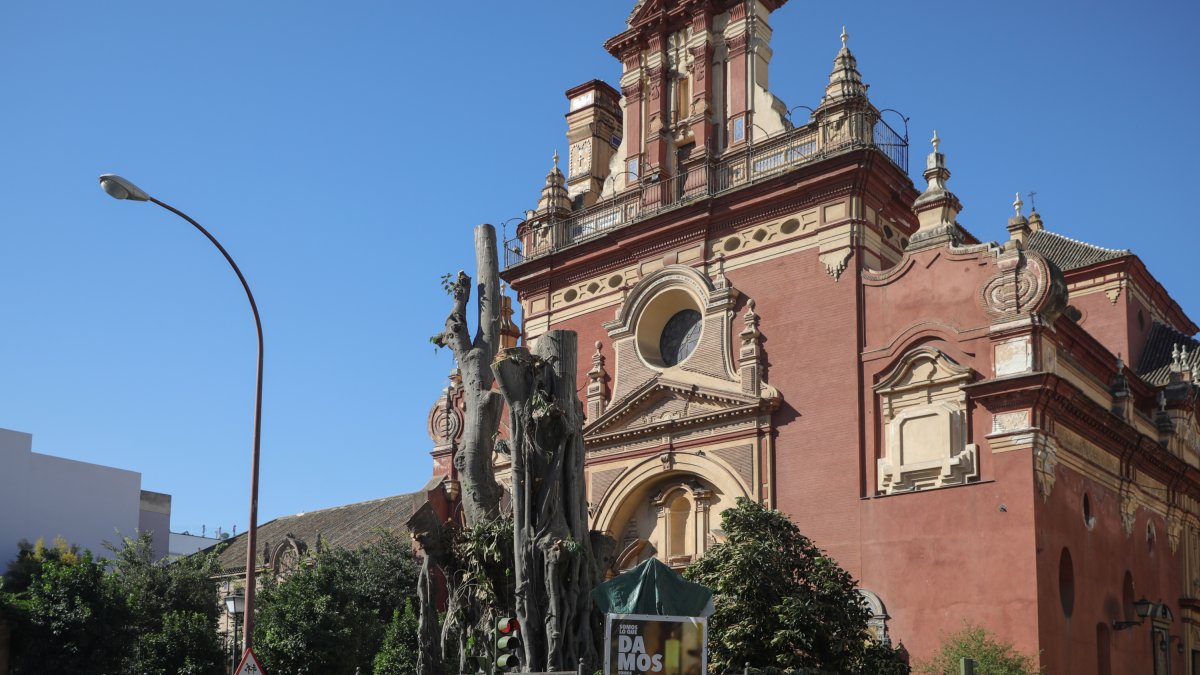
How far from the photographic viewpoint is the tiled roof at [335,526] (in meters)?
43.8

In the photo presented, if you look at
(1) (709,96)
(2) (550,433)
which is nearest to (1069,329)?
(1) (709,96)

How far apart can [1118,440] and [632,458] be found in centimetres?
1098

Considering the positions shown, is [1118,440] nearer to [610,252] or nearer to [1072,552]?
[1072,552]

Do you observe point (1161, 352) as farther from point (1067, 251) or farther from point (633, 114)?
point (633, 114)

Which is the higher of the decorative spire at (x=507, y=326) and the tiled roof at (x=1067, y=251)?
the tiled roof at (x=1067, y=251)

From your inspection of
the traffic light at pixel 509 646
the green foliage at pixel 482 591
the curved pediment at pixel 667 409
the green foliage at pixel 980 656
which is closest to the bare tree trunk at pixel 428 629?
the green foliage at pixel 482 591

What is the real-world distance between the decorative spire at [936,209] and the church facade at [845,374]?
0.07 metres

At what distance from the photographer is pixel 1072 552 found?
24.1 meters

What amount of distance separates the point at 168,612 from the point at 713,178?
805 inches

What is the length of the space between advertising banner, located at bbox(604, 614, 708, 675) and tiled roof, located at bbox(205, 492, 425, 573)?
1067 inches

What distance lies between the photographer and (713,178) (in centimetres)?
2945

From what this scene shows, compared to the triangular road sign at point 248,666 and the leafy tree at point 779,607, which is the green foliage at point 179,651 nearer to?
the leafy tree at point 779,607

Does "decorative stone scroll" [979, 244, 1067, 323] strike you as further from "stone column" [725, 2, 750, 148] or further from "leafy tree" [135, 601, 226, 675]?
"leafy tree" [135, 601, 226, 675]

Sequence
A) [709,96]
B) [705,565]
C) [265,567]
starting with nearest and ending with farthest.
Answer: [705,565] < [709,96] < [265,567]
